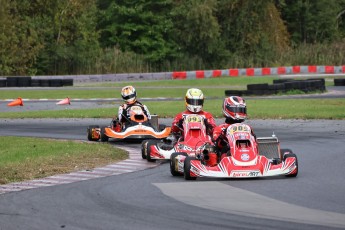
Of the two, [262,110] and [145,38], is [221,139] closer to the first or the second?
[262,110]

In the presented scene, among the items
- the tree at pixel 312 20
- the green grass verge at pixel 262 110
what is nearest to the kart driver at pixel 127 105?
the green grass verge at pixel 262 110

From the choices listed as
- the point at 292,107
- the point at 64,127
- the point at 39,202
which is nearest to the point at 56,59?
the point at 292,107

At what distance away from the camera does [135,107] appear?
1748 centimetres

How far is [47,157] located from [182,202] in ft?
16.6

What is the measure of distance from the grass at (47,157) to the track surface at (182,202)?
1.04 m

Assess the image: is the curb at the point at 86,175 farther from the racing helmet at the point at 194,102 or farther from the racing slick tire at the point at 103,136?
the racing slick tire at the point at 103,136

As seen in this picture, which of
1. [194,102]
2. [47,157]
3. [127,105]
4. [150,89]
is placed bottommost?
[150,89]

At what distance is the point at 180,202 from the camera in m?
9.56

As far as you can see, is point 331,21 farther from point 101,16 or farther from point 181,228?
point 181,228

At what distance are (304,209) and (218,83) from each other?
34700mm

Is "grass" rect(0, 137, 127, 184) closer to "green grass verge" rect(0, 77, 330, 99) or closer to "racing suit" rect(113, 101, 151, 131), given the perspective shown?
"racing suit" rect(113, 101, 151, 131)

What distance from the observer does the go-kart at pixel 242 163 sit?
450 inches

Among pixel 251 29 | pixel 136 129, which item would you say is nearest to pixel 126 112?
pixel 136 129

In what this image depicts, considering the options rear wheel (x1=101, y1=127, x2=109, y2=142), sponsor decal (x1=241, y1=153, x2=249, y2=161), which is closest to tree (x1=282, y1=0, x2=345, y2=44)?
rear wheel (x1=101, y1=127, x2=109, y2=142)
